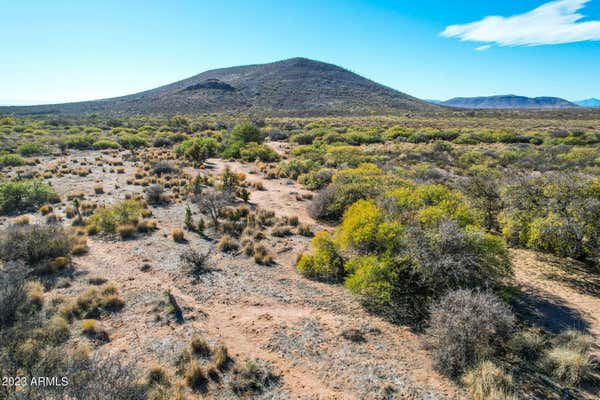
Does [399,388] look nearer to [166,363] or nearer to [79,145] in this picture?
[166,363]

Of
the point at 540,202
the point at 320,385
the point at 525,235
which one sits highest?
the point at 540,202

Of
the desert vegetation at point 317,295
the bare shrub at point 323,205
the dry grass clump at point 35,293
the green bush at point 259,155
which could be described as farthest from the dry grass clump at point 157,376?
the green bush at point 259,155

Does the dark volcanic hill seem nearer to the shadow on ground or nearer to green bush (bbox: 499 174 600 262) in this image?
green bush (bbox: 499 174 600 262)

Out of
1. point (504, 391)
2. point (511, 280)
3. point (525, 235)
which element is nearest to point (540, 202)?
point (525, 235)

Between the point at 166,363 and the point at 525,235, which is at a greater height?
the point at 525,235

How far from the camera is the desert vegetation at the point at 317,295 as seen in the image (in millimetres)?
5793

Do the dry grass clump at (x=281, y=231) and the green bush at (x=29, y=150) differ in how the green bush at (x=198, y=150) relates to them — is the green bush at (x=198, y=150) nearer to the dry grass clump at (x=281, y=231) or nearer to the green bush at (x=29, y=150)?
the green bush at (x=29, y=150)

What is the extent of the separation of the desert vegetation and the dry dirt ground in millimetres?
48

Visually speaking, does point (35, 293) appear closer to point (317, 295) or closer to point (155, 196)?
point (317, 295)

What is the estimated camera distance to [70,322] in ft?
24.6

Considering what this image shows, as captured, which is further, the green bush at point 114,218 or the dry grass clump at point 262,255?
the green bush at point 114,218

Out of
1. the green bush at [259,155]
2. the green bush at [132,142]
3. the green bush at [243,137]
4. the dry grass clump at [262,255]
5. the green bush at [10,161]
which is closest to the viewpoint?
the dry grass clump at [262,255]

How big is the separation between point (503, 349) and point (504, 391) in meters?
1.46

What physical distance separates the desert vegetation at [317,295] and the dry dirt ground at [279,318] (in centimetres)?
5
